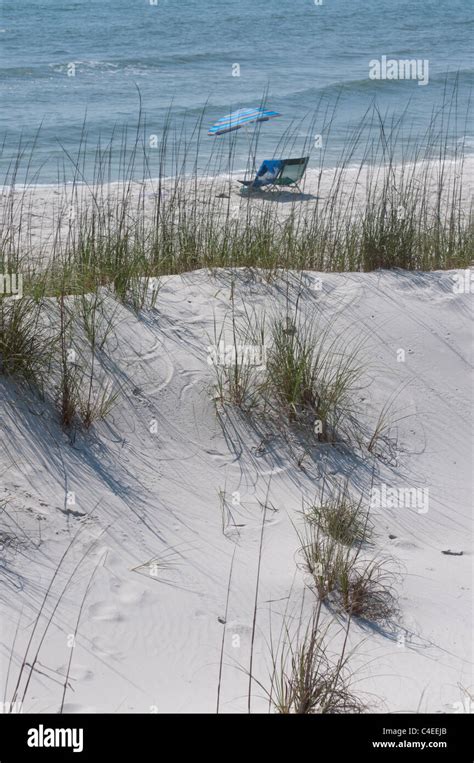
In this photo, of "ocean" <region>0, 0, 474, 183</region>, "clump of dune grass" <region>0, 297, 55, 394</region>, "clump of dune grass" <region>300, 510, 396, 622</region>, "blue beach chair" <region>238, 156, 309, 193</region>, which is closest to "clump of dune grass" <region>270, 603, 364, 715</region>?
"clump of dune grass" <region>300, 510, 396, 622</region>

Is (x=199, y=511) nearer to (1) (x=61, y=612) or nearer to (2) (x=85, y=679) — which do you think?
(1) (x=61, y=612)

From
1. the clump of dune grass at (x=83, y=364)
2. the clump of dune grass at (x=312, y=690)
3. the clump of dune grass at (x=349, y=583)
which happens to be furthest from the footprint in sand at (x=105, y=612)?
the clump of dune grass at (x=83, y=364)

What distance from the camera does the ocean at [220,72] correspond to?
13.0 m

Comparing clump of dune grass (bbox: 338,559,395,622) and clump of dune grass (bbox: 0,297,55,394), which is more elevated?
clump of dune grass (bbox: 0,297,55,394)

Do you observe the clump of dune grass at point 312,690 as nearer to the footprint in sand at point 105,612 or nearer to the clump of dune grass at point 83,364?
the footprint in sand at point 105,612

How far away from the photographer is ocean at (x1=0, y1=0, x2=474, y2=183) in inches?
512

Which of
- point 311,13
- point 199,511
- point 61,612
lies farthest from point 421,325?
point 311,13

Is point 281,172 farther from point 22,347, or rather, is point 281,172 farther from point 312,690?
point 312,690

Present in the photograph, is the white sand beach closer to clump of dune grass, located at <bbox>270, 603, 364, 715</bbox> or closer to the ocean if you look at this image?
clump of dune grass, located at <bbox>270, 603, 364, 715</bbox>

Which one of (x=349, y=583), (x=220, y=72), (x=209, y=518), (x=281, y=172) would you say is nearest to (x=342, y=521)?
(x=349, y=583)

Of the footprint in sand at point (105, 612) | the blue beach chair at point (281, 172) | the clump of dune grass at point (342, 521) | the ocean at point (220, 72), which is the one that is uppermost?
the ocean at point (220, 72)

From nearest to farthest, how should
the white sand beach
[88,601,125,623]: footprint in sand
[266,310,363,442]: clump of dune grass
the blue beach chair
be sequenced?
the white sand beach, [88,601,125,623]: footprint in sand, [266,310,363,442]: clump of dune grass, the blue beach chair

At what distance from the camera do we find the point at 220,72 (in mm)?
19203

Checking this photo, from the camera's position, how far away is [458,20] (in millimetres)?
30125
